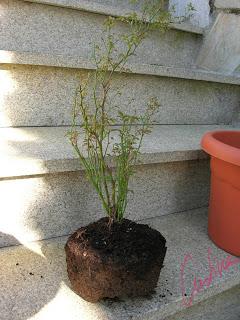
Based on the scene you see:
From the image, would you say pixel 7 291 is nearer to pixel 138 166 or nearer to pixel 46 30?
pixel 138 166

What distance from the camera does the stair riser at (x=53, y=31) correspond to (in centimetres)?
155

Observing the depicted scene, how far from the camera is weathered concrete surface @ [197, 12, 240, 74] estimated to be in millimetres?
1986

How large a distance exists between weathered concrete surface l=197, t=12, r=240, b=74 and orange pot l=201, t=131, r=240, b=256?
2.50 ft

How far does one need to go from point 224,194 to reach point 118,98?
59cm

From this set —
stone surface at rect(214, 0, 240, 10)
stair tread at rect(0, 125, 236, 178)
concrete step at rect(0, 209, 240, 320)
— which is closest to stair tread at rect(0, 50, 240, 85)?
stair tread at rect(0, 125, 236, 178)

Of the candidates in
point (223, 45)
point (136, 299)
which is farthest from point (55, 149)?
point (223, 45)

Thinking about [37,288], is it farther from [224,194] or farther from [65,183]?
[224,194]

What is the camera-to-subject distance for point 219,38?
202 centimetres

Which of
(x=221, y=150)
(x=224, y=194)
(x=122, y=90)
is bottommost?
(x=224, y=194)

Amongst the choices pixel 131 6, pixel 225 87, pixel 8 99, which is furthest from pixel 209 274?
pixel 131 6

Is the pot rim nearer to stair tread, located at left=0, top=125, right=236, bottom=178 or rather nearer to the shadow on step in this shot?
stair tread, located at left=0, top=125, right=236, bottom=178

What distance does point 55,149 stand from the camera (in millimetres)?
1233

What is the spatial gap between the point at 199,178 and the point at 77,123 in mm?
507

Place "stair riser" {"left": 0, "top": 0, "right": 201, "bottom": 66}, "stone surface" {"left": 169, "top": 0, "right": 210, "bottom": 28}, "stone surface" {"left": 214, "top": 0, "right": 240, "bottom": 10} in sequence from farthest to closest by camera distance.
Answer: "stone surface" {"left": 169, "top": 0, "right": 210, "bottom": 28}
"stone surface" {"left": 214, "top": 0, "right": 240, "bottom": 10}
"stair riser" {"left": 0, "top": 0, "right": 201, "bottom": 66}
